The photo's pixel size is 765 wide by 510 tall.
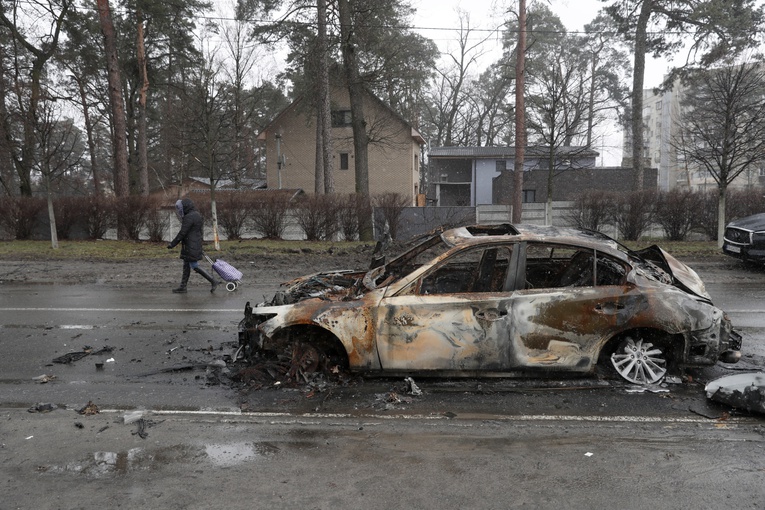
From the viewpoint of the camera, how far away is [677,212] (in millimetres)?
18016

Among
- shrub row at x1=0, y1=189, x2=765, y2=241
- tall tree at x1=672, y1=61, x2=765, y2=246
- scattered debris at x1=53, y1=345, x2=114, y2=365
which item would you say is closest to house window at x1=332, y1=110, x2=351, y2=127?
shrub row at x1=0, y1=189, x2=765, y2=241

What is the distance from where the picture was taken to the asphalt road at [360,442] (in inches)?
129

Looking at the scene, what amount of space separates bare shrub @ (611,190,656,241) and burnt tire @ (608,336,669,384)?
582 inches

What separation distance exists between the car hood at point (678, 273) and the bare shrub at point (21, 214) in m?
20.4

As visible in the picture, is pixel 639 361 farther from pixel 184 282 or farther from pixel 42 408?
pixel 184 282

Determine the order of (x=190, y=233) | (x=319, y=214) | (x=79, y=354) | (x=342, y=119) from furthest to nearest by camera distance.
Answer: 1. (x=342, y=119)
2. (x=319, y=214)
3. (x=190, y=233)
4. (x=79, y=354)

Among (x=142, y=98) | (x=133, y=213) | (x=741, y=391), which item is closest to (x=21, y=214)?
(x=133, y=213)

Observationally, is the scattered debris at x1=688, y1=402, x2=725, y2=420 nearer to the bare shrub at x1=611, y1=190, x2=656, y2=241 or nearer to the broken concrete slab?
the broken concrete slab

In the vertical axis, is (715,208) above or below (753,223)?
above

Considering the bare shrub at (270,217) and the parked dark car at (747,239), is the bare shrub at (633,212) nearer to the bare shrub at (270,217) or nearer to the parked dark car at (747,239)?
the parked dark car at (747,239)

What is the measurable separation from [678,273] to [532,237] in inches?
61.9

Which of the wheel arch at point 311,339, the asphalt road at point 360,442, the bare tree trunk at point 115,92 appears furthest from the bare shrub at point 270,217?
the wheel arch at point 311,339

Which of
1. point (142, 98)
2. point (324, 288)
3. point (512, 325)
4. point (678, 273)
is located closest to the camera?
point (512, 325)

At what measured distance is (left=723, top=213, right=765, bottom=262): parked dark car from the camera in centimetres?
1220
